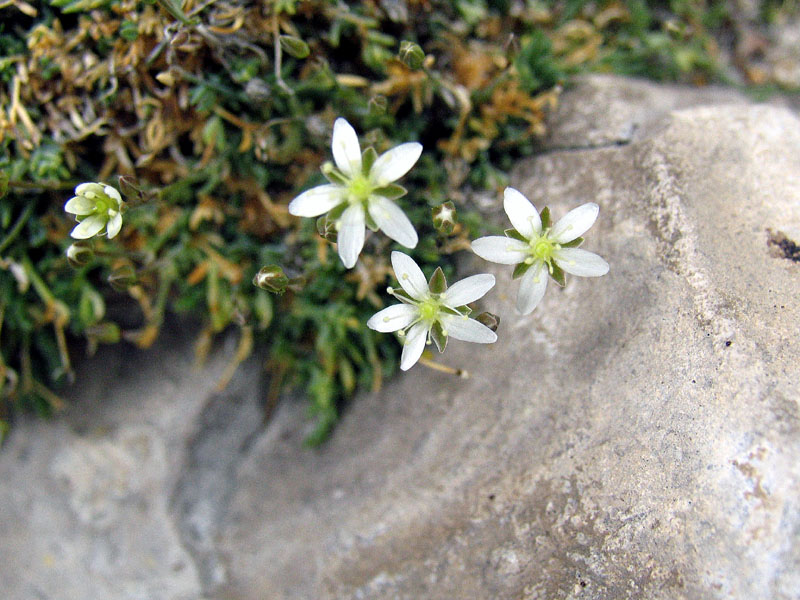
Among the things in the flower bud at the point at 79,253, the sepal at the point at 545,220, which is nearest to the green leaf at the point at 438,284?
the sepal at the point at 545,220

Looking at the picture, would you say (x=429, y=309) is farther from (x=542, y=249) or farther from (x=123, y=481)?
(x=123, y=481)

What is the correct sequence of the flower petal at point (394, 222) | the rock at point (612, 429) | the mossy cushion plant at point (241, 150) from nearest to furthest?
the rock at point (612, 429), the flower petal at point (394, 222), the mossy cushion plant at point (241, 150)

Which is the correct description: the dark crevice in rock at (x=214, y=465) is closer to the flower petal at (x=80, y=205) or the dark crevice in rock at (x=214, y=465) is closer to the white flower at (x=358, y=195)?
the flower petal at (x=80, y=205)

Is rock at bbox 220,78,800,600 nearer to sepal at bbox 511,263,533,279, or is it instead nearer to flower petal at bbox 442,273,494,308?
sepal at bbox 511,263,533,279

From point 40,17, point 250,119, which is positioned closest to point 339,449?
point 250,119

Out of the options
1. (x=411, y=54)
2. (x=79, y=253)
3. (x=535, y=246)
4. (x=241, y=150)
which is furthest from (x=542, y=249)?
(x=79, y=253)

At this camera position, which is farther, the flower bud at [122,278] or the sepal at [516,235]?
the flower bud at [122,278]
